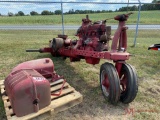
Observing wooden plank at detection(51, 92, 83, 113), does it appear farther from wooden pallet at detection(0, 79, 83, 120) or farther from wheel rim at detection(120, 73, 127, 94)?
wheel rim at detection(120, 73, 127, 94)

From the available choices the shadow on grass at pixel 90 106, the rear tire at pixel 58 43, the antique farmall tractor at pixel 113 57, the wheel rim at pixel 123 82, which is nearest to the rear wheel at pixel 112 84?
the antique farmall tractor at pixel 113 57

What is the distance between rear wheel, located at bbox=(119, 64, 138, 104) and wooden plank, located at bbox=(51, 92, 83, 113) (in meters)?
0.87

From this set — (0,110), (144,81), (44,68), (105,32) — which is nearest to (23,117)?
(0,110)

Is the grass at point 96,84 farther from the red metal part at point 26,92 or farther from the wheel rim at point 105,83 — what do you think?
the red metal part at point 26,92

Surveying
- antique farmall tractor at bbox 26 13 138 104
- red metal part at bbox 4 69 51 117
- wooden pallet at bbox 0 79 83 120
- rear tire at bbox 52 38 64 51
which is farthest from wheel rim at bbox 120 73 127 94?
rear tire at bbox 52 38 64 51

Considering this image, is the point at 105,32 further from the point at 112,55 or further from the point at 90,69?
the point at 90,69

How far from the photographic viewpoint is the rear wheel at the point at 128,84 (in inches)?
136

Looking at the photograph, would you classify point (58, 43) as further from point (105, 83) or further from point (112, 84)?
point (112, 84)

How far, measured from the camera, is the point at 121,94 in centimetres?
369

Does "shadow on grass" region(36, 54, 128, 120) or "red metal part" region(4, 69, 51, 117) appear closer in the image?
"red metal part" region(4, 69, 51, 117)

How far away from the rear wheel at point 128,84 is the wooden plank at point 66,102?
0.87m

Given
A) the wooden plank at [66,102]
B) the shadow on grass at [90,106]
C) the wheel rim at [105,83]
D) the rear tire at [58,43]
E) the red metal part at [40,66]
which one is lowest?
the shadow on grass at [90,106]

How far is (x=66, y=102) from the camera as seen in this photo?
3.34 metres

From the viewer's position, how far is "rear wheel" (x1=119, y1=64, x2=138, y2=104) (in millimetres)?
3453
